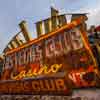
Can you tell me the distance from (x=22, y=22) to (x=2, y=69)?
16.8 ft

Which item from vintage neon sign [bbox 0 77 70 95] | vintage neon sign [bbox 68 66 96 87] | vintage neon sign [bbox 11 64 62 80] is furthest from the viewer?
vintage neon sign [bbox 11 64 62 80]

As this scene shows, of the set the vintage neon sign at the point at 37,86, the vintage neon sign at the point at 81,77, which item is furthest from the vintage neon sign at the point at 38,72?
the vintage neon sign at the point at 81,77

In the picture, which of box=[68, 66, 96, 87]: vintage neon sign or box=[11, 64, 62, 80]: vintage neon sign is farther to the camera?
box=[11, 64, 62, 80]: vintage neon sign

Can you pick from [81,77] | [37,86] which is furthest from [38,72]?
[81,77]

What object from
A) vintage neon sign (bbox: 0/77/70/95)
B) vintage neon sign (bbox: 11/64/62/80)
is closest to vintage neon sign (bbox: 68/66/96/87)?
vintage neon sign (bbox: 0/77/70/95)

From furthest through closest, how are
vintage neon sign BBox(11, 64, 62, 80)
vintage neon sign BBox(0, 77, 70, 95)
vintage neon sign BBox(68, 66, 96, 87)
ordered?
vintage neon sign BBox(11, 64, 62, 80) < vintage neon sign BBox(0, 77, 70, 95) < vintage neon sign BBox(68, 66, 96, 87)

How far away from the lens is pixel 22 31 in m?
26.5

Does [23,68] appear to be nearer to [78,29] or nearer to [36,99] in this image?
[36,99]

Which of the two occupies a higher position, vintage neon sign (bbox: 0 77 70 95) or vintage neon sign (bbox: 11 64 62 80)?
vintage neon sign (bbox: 11 64 62 80)

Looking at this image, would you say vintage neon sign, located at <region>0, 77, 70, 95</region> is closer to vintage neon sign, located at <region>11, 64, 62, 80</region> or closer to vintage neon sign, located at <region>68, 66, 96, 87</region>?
vintage neon sign, located at <region>11, 64, 62, 80</region>

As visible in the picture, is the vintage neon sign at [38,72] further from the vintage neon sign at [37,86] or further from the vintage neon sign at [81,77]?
the vintage neon sign at [81,77]

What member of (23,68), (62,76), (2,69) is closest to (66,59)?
(62,76)

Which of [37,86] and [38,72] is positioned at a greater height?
[38,72]

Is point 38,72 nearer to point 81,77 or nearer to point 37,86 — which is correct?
point 37,86
